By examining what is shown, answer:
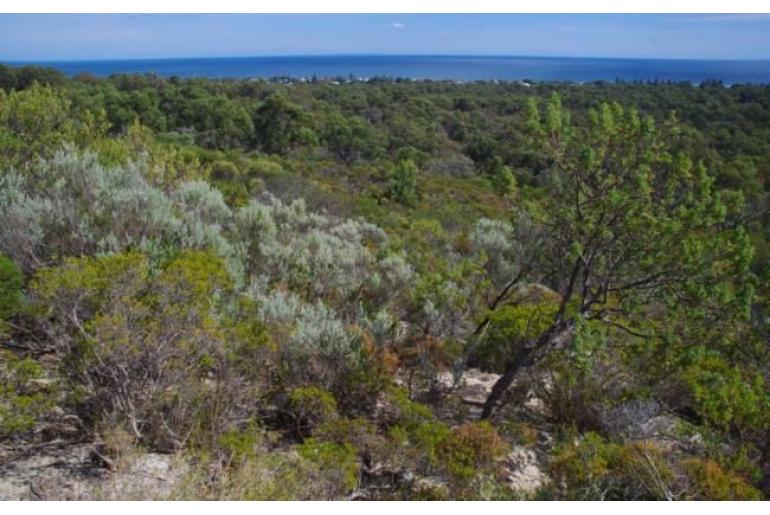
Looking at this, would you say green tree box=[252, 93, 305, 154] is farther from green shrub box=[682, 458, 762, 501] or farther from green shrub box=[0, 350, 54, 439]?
green shrub box=[682, 458, 762, 501]

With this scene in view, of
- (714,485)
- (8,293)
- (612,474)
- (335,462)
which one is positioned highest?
(8,293)

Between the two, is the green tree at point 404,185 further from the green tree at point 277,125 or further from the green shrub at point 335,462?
the green shrub at point 335,462

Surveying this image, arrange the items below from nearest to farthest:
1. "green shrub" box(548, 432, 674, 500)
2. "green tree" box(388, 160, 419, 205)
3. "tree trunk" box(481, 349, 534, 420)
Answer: "green shrub" box(548, 432, 674, 500)
"tree trunk" box(481, 349, 534, 420)
"green tree" box(388, 160, 419, 205)

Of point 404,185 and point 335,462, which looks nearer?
point 335,462

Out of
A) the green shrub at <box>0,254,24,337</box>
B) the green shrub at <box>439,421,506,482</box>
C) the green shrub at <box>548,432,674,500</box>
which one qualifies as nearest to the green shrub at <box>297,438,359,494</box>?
the green shrub at <box>439,421,506,482</box>

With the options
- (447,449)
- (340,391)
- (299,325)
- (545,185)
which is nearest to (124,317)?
(299,325)

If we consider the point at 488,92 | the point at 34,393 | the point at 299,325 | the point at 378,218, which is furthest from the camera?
the point at 488,92

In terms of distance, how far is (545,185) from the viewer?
18.9 feet

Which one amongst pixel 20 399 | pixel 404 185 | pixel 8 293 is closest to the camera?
pixel 20 399

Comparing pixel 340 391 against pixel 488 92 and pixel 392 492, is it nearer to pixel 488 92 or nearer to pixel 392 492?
pixel 392 492

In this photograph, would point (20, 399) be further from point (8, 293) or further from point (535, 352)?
point (535, 352)

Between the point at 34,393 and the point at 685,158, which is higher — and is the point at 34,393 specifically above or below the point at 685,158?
below

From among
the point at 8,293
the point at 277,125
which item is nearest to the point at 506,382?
the point at 8,293

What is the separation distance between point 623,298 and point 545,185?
129cm
